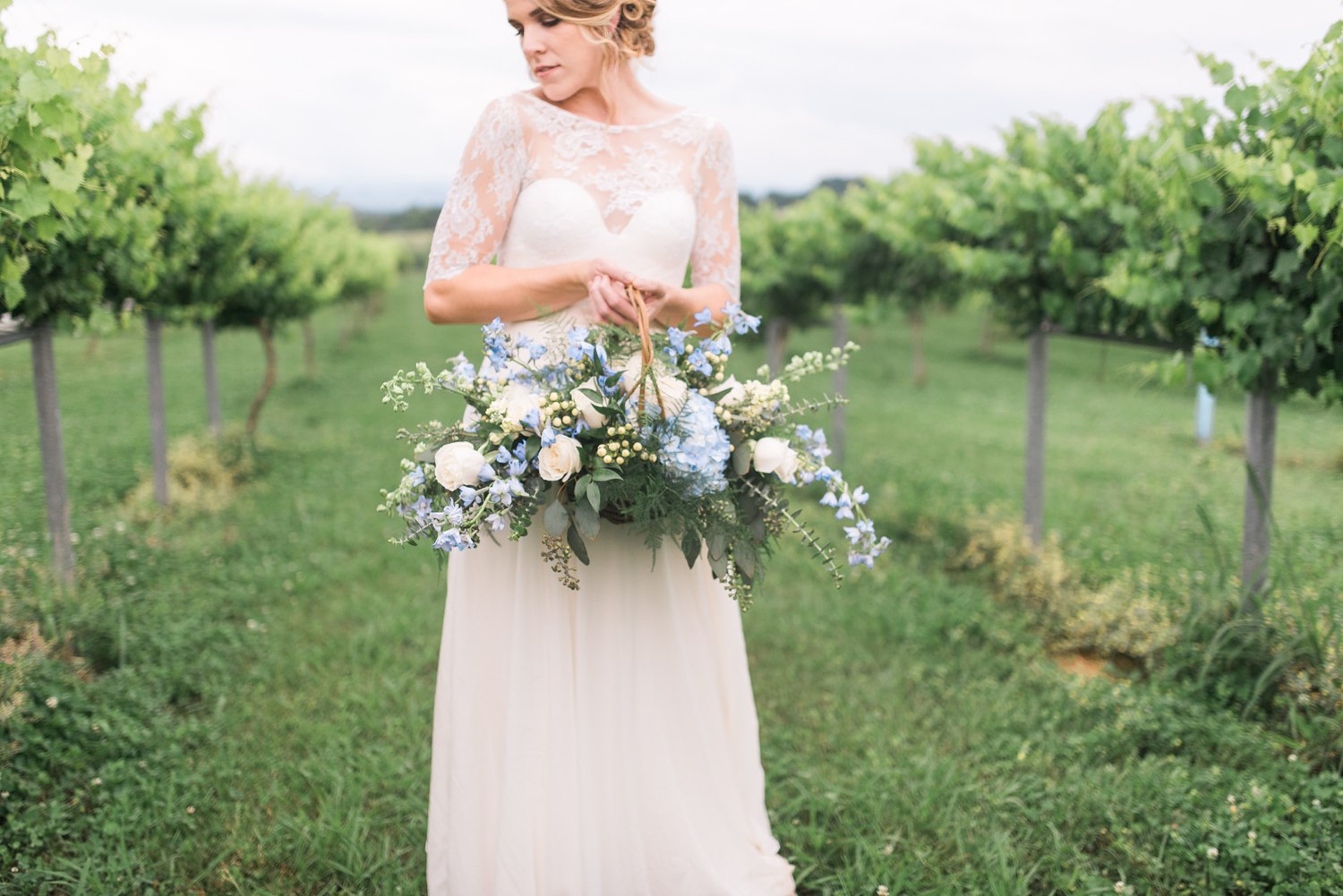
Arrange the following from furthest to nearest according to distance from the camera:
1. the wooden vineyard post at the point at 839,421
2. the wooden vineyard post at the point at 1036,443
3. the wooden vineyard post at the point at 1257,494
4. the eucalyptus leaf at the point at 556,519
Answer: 1. the wooden vineyard post at the point at 839,421
2. the wooden vineyard post at the point at 1036,443
3. the wooden vineyard post at the point at 1257,494
4. the eucalyptus leaf at the point at 556,519

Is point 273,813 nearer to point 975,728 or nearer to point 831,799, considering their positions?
point 831,799

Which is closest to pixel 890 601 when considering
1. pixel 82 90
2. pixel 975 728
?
pixel 975 728

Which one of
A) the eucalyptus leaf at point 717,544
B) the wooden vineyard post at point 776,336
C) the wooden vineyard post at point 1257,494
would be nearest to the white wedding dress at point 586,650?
the eucalyptus leaf at point 717,544

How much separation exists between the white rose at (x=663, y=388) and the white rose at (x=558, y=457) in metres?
0.17

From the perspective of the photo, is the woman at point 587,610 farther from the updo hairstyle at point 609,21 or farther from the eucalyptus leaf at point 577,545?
the eucalyptus leaf at point 577,545

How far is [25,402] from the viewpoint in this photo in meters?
10.6

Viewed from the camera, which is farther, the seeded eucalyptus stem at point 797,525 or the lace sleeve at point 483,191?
the lace sleeve at point 483,191

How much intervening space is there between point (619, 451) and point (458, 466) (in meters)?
0.34

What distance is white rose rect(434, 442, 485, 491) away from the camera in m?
2.14

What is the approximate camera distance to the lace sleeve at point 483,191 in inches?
95.7

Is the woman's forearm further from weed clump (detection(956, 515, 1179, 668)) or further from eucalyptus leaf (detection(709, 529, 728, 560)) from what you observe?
weed clump (detection(956, 515, 1179, 668))

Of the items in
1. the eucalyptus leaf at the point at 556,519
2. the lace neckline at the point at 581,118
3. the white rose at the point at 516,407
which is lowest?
the eucalyptus leaf at the point at 556,519

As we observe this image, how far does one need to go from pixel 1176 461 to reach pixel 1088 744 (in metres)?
7.12

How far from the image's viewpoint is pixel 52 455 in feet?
15.8
